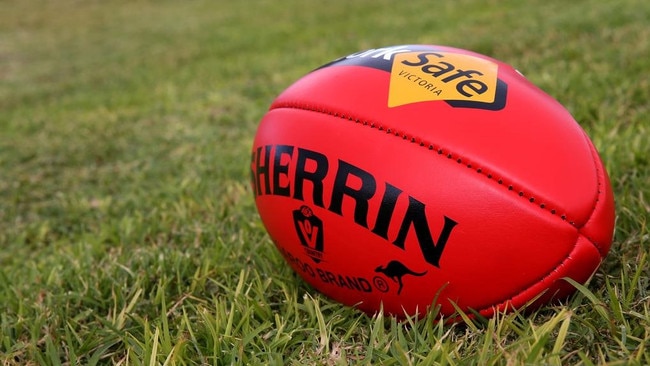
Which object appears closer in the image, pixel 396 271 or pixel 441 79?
pixel 396 271

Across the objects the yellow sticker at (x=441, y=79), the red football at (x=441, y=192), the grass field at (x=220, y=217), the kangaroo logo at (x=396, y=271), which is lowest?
the grass field at (x=220, y=217)

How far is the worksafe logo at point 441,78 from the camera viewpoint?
1.70 metres

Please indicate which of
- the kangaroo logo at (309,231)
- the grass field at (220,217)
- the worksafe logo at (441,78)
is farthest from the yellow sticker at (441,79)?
the grass field at (220,217)

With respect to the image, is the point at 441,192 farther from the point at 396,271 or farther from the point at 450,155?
the point at 396,271

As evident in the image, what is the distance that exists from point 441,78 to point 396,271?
0.61 m

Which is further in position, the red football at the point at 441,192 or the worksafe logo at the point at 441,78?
the worksafe logo at the point at 441,78

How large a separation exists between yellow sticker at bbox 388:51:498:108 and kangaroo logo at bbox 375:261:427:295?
18.7 inches

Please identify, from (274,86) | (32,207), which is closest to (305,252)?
(32,207)

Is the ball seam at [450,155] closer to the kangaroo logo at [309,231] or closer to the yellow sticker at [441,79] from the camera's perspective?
the yellow sticker at [441,79]

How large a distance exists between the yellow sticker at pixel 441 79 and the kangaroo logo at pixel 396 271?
0.47 m

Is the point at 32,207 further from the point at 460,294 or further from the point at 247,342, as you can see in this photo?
the point at 460,294

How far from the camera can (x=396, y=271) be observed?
1.66m

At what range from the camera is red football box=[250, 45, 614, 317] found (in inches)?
61.2

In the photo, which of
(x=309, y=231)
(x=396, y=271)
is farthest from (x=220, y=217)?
(x=396, y=271)
